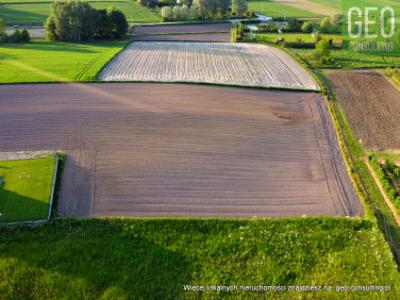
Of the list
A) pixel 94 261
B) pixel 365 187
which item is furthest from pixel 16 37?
pixel 365 187

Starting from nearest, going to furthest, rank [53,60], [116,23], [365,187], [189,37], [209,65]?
[365,187]
[53,60]
[209,65]
[116,23]
[189,37]

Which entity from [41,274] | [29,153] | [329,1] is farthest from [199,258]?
[329,1]

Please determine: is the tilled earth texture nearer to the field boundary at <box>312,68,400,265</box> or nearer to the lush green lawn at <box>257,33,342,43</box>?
the lush green lawn at <box>257,33,342,43</box>

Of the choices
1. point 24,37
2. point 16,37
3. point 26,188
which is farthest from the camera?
point 24,37

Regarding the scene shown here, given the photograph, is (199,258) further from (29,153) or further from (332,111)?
(332,111)

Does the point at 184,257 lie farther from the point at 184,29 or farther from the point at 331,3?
the point at 331,3

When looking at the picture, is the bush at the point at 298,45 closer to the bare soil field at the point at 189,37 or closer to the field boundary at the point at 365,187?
the bare soil field at the point at 189,37

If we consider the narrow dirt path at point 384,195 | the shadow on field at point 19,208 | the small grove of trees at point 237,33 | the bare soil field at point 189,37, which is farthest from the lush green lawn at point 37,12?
the narrow dirt path at point 384,195
